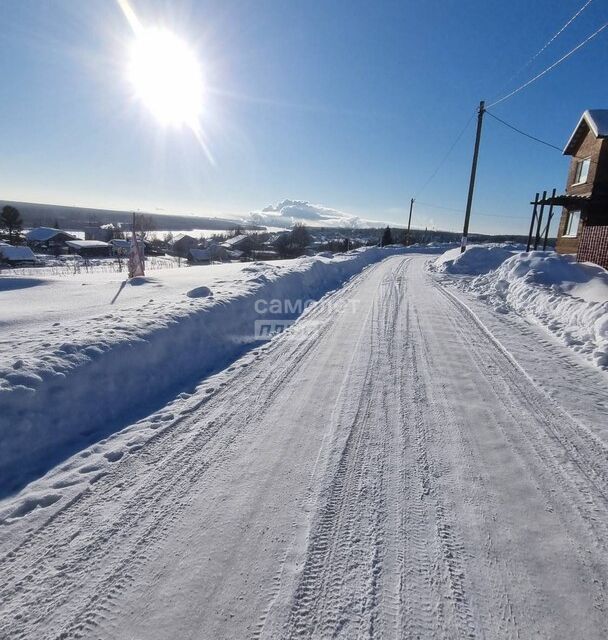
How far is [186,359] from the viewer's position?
219 inches

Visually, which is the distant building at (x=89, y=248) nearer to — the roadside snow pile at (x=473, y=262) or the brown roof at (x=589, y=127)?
the roadside snow pile at (x=473, y=262)

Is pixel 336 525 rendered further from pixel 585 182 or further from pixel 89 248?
pixel 89 248

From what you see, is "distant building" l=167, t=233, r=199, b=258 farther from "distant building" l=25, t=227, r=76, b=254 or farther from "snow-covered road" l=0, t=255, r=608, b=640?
"snow-covered road" l=0, t=255, r=608, b=640

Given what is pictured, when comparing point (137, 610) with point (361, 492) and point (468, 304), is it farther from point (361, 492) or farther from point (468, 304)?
point (468, 304)

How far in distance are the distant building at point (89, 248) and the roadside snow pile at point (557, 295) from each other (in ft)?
258

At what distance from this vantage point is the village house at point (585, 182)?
16.5 meters

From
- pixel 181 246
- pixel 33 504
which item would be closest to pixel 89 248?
pixel 181 246

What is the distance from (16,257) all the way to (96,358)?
62646 millimetres

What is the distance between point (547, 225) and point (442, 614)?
75.8ft

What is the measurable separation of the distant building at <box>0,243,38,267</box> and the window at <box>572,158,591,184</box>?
65441 mm

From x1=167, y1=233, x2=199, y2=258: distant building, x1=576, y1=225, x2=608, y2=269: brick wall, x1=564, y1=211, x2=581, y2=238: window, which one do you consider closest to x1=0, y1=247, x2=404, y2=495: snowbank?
x1=576, y1=225, x2=608, y2=269: brick wall

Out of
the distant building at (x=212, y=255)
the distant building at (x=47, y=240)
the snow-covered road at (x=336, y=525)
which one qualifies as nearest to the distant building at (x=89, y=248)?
the distant building at (x=47, y=240)

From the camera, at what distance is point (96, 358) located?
14.5 ft

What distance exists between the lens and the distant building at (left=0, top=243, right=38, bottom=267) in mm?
49656
